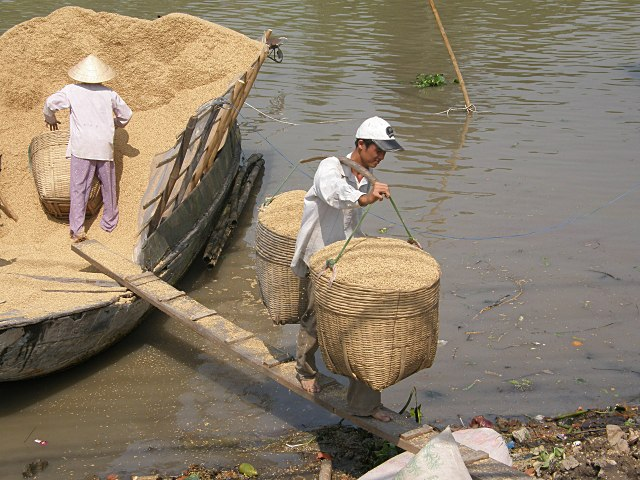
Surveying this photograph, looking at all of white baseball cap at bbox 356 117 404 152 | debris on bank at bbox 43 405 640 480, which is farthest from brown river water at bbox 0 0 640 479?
white baseball cap at bbox 356 117 404 152

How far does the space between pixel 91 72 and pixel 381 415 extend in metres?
4.07

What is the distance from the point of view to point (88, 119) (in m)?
7.07

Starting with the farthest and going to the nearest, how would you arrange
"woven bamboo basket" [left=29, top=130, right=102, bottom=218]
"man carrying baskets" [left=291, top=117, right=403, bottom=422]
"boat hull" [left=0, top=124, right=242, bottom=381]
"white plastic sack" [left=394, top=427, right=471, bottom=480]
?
"woven bamboo basket" [left=29, top=130, right=102, bottom=218]
"boat hull" [left=0, top=124, right=242, bottom=381]
"man carrying baskets" [left=291, top=117, right=403, bottom=422]
"white plastic sack" [left=394, top=427, right=471, bottom=480]

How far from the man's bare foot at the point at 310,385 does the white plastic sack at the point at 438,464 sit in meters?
1.08

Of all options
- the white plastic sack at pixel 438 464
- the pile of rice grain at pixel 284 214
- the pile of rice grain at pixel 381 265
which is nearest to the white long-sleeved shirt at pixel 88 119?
the pile of rice grain at pixel 284 214

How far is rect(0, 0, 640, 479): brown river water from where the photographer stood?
5.48 meters

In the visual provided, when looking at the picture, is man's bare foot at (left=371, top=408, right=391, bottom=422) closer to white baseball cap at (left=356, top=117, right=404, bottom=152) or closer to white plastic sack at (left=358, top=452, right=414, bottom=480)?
white plastic sack at (left=358, top=452, right=414, bottom=480)

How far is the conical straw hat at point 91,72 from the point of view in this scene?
7.16 m

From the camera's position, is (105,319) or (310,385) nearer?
(310,385)

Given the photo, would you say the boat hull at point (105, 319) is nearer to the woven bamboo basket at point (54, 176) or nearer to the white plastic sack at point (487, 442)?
the woven bamboo basket at point (54, 176)

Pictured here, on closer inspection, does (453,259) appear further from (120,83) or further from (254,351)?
(120,83)

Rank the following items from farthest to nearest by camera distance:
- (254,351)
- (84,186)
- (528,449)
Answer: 1. (84,186)
2. (254,351)
3. (528,449)

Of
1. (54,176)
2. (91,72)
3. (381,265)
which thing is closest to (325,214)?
(381,265)

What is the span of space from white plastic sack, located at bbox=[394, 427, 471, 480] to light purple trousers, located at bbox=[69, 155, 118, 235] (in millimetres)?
4235
